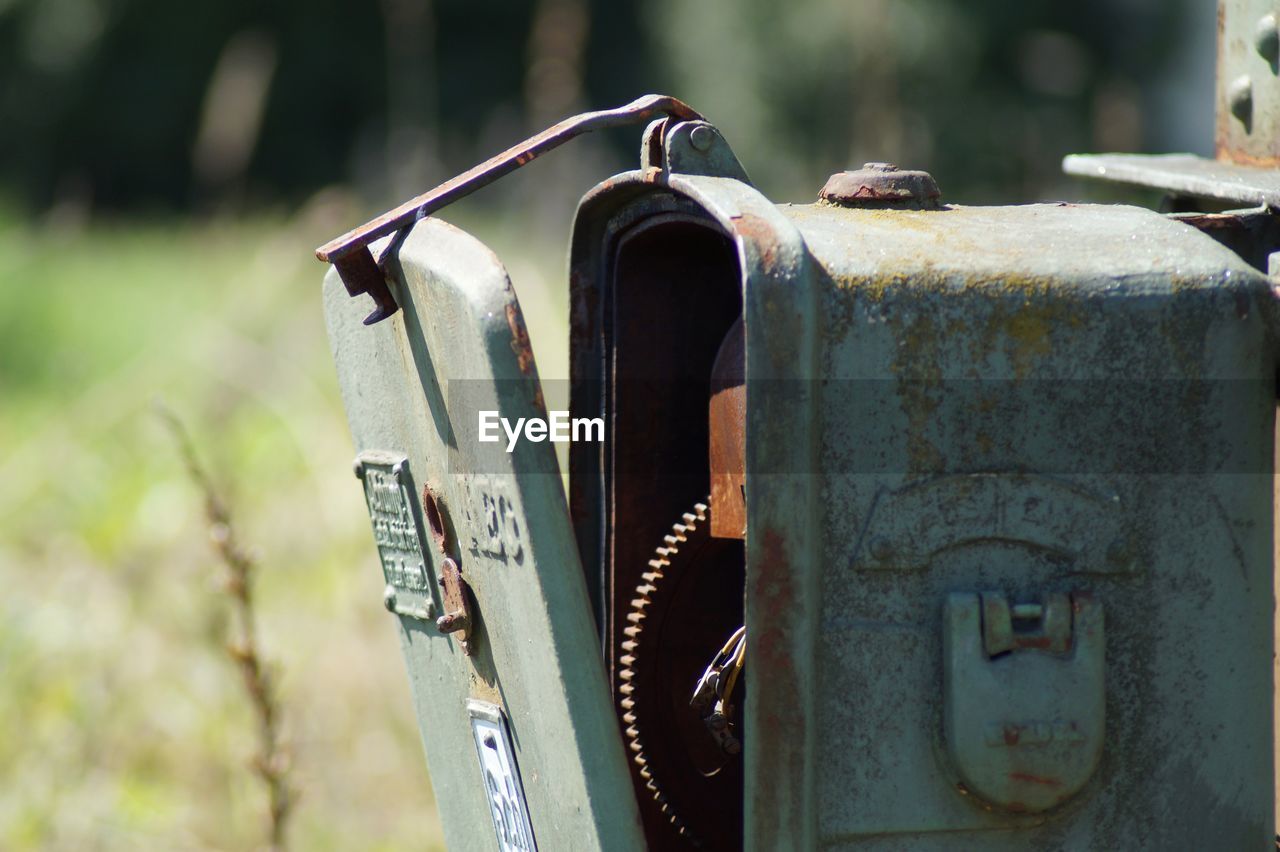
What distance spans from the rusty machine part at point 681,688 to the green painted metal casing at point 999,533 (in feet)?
1.38

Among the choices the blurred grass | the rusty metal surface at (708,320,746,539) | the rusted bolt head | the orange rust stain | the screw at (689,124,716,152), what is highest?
the screw at (689,124,716,152)

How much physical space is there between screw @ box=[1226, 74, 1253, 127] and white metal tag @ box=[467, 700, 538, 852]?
4.43ft

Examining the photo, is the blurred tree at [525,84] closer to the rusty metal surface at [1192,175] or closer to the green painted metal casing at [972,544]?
the rusty metal surface at [1192,175]

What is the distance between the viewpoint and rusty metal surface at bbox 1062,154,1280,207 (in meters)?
1.86

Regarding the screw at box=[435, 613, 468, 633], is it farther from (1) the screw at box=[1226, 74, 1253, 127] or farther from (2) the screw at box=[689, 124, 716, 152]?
(1) the screw at box=[1226, 74, 1253, 127]

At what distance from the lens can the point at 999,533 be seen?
151 cm

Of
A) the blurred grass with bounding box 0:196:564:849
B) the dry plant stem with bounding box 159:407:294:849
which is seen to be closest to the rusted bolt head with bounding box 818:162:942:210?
the dry plant stem with bounding box 159:407:294:849

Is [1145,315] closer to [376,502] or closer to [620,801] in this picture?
[620,801]

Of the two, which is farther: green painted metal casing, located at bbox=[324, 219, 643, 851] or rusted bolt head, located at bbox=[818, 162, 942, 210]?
rusted bolt head, located at bbox=[818, 162, 942, 210]

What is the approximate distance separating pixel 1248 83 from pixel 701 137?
0.92m

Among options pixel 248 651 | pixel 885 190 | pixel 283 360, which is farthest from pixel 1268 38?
pixel 283 360

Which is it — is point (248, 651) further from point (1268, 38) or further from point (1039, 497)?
point (1268, 38)

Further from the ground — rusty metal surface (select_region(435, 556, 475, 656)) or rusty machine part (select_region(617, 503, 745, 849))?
rusty metal surface (select_region(435, 556, 475, 656))

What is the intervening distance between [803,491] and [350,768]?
109 inches
